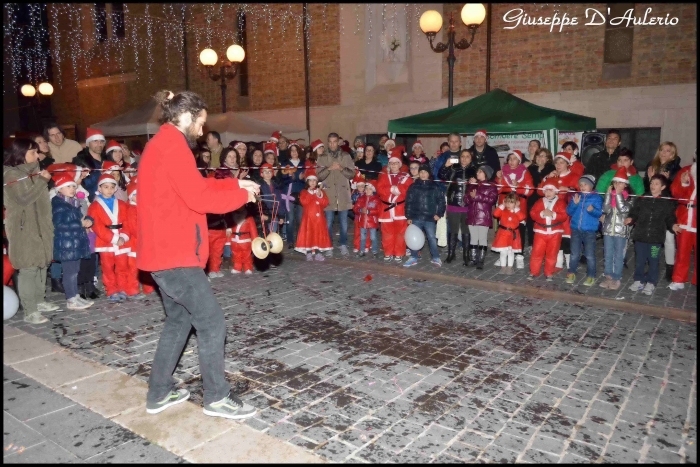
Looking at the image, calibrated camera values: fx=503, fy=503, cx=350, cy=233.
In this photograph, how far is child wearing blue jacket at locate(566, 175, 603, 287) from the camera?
7.58 metres

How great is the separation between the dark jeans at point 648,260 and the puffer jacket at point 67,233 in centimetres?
792

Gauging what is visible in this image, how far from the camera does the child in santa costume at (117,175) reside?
722 cm

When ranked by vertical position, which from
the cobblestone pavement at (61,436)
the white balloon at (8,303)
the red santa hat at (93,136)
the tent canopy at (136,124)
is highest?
the tent canopy at (136,124)

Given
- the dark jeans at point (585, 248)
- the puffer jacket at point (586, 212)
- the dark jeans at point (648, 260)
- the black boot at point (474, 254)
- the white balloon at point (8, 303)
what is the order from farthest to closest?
1. the black boot at point (474, 254)
2. the dark jeans at point (585, 248)
3. the puffer jacket at point (586, 212)
4. the dark jeans at point (648, 260)
5. the white balloon at point (8, 303)

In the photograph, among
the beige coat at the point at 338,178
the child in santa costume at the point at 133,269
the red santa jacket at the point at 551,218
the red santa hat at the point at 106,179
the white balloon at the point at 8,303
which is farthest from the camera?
the beige coat at the point at 338,178

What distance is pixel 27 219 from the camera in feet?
20.4

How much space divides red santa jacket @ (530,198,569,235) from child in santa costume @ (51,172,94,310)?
6.73 meters

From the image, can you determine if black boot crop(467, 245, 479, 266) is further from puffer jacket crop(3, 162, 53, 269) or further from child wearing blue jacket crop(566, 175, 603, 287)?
puffer jacket crop(3, 162, 53, 269)

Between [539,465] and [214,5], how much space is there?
2134 cm

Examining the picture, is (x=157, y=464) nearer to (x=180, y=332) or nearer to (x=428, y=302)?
(x=180, y=332)

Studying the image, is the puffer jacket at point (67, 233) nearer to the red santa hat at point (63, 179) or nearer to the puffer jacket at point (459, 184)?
the red santa hat at point (63, 179)

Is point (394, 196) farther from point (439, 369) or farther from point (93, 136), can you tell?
point (93, 136)

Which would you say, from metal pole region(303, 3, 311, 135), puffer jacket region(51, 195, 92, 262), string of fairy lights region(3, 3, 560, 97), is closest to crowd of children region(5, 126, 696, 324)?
puffer jacket region(51, 195, 92, 262)

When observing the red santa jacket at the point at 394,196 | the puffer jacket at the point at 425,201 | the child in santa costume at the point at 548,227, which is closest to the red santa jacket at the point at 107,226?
the red santa jacket at the point at 394,196
